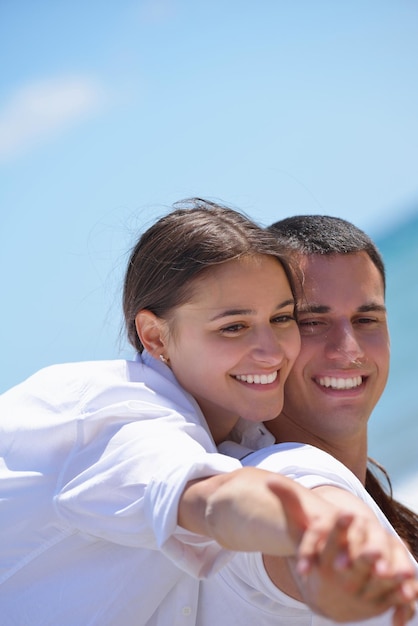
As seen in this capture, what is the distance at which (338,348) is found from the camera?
292 cm

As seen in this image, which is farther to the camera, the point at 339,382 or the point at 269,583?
the point at 339,382

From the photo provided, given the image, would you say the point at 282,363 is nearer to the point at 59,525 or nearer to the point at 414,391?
the point at 59,525

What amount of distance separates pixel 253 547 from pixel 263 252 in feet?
3.97

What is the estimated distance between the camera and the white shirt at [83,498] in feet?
6.09

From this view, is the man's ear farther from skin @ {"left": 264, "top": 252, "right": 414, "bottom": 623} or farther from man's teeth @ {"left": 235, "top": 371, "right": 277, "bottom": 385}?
skin @ {"left": 264, "top": 252, "right": 414, "bottom": 623}

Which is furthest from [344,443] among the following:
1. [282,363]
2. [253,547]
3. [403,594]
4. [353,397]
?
[403,594]

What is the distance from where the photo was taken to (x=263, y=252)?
8.21 feet

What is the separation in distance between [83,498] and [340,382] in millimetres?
1367

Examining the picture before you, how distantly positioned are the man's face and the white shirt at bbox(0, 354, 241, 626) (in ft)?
2.45

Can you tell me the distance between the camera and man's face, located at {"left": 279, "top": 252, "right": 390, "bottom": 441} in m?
2.92

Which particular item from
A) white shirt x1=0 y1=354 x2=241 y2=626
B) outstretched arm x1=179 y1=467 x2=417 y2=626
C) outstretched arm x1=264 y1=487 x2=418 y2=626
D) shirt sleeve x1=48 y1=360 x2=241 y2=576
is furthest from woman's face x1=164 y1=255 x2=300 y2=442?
outstretched arm x1=264 y1=487 x2=418 y2=626

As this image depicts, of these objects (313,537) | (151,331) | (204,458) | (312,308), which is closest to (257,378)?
(151,331)

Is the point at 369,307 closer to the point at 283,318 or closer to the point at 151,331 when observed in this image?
the point at 283,318

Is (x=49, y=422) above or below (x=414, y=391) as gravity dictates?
above
